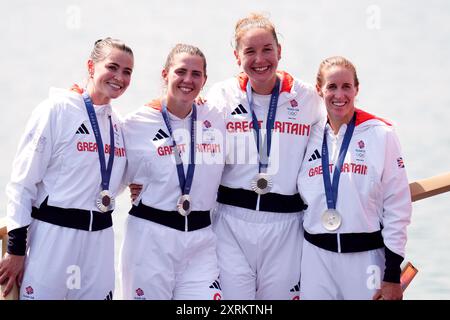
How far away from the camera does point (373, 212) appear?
5262 mm

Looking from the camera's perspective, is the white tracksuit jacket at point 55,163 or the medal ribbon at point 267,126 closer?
the white tracksuit jacket at point 55,163

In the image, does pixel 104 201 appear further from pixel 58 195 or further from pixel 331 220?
pixel 331 220

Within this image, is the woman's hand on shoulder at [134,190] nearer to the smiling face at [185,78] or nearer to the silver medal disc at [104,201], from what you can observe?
the silver medal disc at [104,201]

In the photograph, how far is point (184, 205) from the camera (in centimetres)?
530

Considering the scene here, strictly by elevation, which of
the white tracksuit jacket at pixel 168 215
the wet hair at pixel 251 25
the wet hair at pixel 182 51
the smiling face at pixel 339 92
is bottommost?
the white tracksuit jacket at pixel 168 215

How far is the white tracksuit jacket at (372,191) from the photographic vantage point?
5195 millimetres

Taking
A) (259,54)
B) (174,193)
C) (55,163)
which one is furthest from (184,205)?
(259,54)

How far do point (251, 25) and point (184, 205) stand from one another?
144 cm

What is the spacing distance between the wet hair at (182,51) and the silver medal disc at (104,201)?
104 cm

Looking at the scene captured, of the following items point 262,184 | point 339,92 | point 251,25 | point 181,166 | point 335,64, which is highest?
point 251,25

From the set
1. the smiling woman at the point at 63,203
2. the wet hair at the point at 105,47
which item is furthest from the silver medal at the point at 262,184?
the wet hair at the point at 105,47
